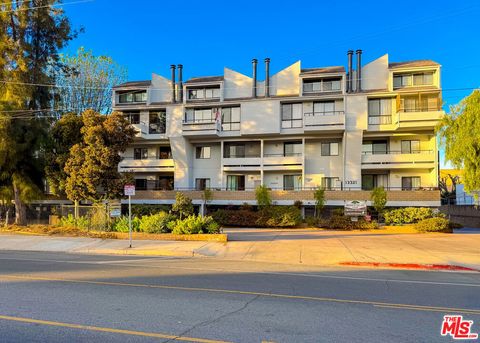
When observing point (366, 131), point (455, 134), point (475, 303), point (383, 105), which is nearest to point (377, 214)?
point (366, 131)

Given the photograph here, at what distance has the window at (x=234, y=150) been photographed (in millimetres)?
39656

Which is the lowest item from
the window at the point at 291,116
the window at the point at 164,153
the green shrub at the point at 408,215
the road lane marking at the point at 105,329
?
the green shrub at the point at 408,215

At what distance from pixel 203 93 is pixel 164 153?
8.31 meters

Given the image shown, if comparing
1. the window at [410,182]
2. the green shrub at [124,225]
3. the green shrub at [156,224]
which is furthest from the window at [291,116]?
the green shrub at [124,225]

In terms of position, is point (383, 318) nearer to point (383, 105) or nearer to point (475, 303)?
point (475, 303)

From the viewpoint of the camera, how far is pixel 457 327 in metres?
5.45

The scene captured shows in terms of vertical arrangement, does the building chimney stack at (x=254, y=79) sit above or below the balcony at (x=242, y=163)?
above

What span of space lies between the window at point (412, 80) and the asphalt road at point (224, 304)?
2815cm

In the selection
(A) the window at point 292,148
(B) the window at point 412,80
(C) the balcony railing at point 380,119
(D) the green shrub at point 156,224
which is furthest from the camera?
(A) the window at point 292,148

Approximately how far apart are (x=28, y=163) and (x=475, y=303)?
25.4m

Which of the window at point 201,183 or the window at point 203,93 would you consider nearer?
the window at point 203,93

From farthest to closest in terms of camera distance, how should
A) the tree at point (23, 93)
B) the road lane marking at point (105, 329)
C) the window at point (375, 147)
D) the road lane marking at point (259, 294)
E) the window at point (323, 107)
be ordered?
the window at point (375, 147)
the window at point (323, 107)
the tree at point (23, 93)
the road lane marking at point (259, 294)
the road lane marking at point (105, 329)

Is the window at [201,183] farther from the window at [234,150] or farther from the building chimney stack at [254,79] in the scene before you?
the building chimney stack at [254,79]

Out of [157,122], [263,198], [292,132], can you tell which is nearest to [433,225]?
[263,198]
